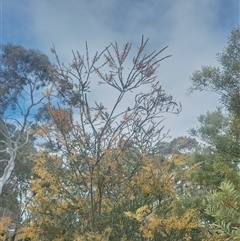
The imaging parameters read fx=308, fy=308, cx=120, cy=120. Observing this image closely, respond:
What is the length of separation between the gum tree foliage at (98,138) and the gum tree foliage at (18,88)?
20.1 feet

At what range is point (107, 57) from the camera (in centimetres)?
355

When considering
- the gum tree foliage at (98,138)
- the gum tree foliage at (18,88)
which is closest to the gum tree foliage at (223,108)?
the gum tree foliage at (98,138)

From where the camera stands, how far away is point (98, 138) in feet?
11.8

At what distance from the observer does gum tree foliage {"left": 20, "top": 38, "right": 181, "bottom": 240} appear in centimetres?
357

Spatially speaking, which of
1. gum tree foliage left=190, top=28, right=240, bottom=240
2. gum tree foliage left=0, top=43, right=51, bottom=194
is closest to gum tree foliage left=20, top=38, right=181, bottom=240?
gum tree foliage left=190, top=28, right=240, bottom=240

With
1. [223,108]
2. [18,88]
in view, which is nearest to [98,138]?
[223,108]

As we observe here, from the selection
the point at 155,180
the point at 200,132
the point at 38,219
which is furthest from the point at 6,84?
the point at 155,180

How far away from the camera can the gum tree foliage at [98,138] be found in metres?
3.57

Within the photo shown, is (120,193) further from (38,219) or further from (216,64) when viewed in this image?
(216,64)

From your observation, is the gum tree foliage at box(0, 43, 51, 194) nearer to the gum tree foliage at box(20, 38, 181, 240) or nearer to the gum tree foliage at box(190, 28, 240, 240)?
the gum tree foliage at box(190, 28, 240, 240)

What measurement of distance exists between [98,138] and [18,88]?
729 centimetres

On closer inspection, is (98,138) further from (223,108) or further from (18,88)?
(18,88)

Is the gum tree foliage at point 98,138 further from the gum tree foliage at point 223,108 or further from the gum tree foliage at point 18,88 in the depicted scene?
the gum tree foliage at point 18,88

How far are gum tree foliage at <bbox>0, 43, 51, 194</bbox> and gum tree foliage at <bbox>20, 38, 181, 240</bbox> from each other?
613 cm
